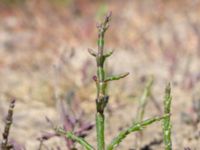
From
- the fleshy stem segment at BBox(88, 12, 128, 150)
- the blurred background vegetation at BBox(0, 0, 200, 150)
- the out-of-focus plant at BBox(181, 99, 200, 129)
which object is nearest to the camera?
the fleshy stem segment at BBox(88, 12, 128, 150)

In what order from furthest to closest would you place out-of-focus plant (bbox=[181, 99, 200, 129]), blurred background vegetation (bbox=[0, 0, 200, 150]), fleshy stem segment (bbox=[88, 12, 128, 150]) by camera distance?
blurred background vegetation (bbox=[0, 0, 200, 150]), out-of-focus plant (bbox=[181, 99, 200, 129]), fleshy stem segment (bbox=[88, 12, 128, 150])

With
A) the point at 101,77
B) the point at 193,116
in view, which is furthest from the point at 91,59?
the point at 101,77

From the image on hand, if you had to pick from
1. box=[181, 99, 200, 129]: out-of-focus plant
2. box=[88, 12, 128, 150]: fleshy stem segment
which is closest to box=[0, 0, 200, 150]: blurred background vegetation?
box=[181, 99, 200, 129]: out-of-focus plant

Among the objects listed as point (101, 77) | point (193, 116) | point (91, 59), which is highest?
point (91, 59)

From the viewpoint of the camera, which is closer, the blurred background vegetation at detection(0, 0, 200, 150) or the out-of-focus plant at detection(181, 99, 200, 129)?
the out-of-focus plant at detection(181, 99, 200, 129)

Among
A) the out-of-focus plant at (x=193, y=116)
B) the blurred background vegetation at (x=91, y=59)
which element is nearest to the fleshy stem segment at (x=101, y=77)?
the blurred background vegetation at (x=91, y=59)

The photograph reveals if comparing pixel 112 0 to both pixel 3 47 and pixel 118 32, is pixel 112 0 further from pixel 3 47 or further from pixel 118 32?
pixel 3 47

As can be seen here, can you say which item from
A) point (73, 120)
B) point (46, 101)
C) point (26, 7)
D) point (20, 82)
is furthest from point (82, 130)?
point (26, 7)

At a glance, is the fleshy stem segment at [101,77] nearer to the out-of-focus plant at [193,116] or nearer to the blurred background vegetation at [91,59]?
the blurred background vegetation at [91,59]

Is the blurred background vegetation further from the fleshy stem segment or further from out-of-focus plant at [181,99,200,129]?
the fleshy stem segment

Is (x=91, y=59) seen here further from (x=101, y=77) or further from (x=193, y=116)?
(x=101, y=77)

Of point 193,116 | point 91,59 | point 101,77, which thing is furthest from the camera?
point 91,59
